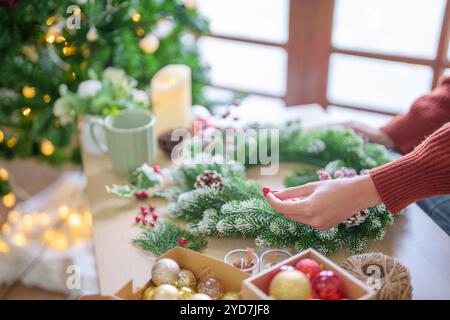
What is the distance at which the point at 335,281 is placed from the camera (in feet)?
2.46

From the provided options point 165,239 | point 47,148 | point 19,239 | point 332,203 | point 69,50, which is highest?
point 69,50

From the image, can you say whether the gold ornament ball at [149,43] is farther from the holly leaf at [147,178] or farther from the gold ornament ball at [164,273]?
the gold ornament ball at [164,273]

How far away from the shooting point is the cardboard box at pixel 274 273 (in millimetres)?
716

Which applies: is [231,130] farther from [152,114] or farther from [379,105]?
[379,105]

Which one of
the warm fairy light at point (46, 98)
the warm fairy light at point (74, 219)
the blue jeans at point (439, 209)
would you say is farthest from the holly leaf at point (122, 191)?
the warm fairy light at point (74, 219)

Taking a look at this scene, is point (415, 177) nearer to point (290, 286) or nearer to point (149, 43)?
point (290, 286)

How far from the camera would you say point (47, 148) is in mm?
1722

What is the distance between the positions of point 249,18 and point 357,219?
1.30m

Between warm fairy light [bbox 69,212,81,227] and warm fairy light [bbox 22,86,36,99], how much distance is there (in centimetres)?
51

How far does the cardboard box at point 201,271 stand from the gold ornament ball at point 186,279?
1 centimetres

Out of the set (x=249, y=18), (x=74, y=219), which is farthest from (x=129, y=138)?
(x=249, y=18)

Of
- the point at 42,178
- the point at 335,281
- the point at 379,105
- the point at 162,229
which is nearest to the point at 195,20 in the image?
the point at 162,229

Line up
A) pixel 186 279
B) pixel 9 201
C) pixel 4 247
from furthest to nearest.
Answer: pixel 9 201 < pixel 4 247 < pixel 186 279

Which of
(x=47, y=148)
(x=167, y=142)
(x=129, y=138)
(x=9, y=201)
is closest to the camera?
(x=129, y=138)
